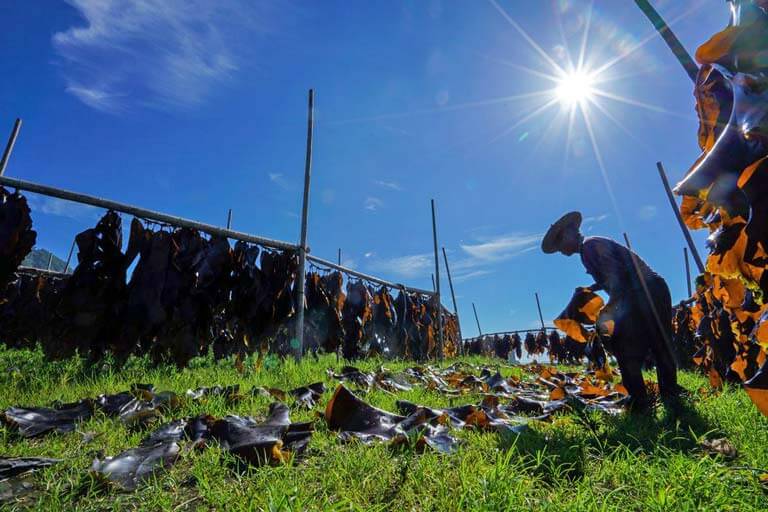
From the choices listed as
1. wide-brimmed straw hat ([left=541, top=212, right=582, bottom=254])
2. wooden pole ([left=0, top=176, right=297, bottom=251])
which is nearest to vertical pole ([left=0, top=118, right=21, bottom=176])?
wooden pole ([left=0, top=176, right=297, bottom=251])

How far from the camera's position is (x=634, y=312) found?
3.13 m

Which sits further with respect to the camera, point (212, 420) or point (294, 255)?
point (294, 255)

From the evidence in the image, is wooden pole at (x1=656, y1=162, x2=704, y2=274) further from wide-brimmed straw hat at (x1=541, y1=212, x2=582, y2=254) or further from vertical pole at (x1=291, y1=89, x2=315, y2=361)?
vertical pole at (x1=291, y1=89, x2=315, y2=361)

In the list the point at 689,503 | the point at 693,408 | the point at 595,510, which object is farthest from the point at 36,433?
the point at 693,408

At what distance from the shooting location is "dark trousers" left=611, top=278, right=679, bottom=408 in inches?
120

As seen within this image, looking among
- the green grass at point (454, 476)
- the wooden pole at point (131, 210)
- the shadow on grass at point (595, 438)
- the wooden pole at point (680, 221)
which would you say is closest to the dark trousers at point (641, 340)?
the shadow on grass at point (595, 438)

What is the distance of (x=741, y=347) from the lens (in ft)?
7.64

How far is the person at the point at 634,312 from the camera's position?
3.05 m

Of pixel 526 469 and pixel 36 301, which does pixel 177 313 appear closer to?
pixel 526 469

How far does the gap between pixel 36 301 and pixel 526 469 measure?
10.7 m

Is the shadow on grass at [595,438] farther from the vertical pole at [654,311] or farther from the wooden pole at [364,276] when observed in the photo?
the wooden pole at [364,276]

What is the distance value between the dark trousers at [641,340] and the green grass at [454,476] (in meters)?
0.71

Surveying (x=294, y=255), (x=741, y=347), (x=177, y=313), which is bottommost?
(x=741, y=347)

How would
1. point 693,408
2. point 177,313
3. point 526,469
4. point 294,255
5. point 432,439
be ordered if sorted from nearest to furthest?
point 526,469 → point 432,439 → point 693,408 → point 177,313 → point 294,255
